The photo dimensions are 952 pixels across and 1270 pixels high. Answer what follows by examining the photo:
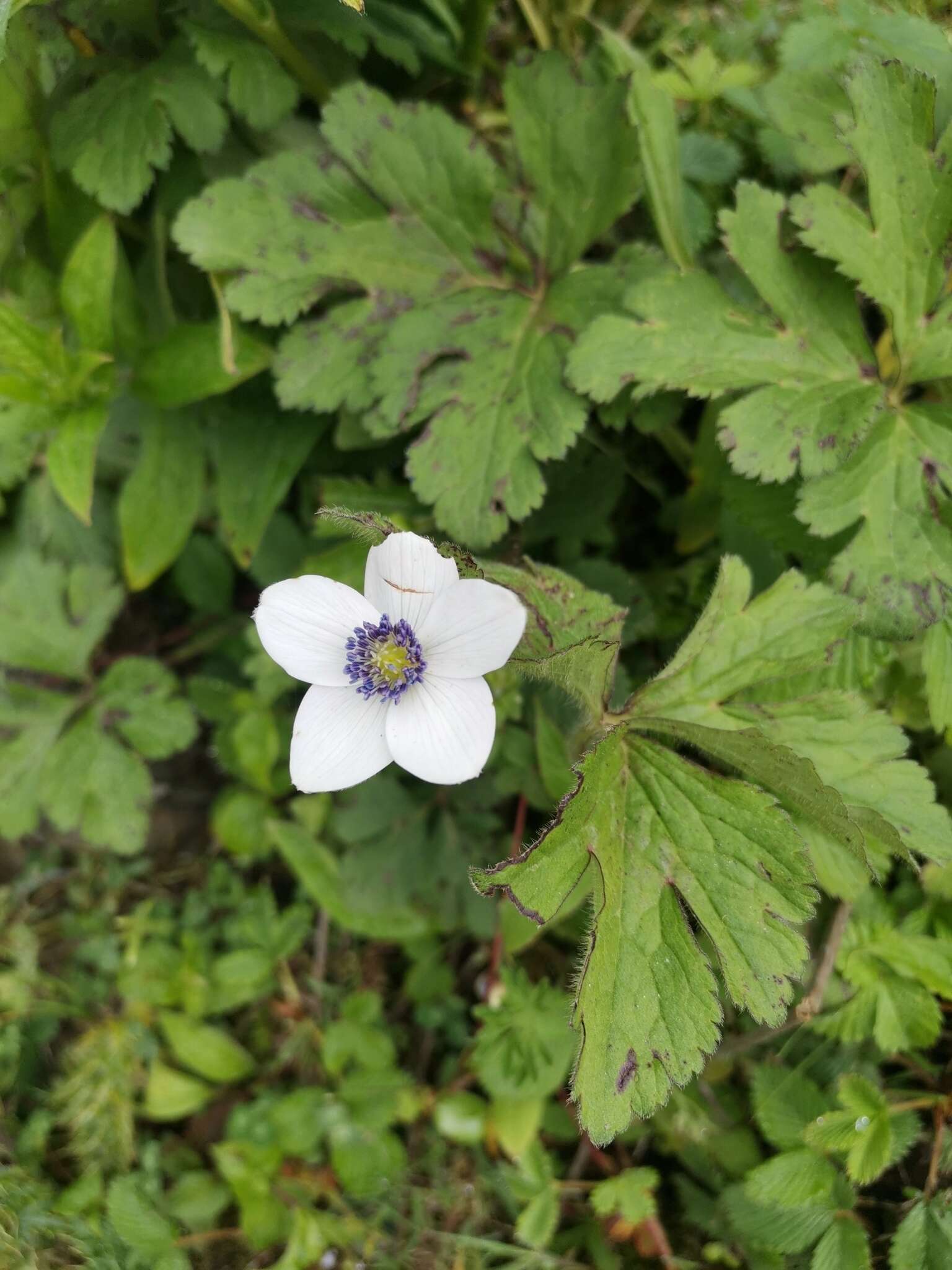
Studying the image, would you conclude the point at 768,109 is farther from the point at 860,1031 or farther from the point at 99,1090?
the point at 99,1090

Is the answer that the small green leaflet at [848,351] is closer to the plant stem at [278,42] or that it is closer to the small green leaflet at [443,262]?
the small green leaflet at [443,262]

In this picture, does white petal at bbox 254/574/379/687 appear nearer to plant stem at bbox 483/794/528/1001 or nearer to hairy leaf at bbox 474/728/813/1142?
hairy leaf at bbox 474/728/813/1142

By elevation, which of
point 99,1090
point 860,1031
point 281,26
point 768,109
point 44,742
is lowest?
point 99,1090

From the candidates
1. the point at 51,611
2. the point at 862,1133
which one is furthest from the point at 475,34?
the point at 862,1133

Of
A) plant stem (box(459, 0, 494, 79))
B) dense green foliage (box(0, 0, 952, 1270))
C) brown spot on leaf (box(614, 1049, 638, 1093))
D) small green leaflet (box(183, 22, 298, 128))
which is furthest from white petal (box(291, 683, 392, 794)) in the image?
plant stem (box(459, 0, 494, 79))

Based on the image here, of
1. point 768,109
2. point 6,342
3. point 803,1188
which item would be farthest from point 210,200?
point 803,1188

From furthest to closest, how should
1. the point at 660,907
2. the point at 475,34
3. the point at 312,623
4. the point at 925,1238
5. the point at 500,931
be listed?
the point at 500,931
the point at 475,34
the point at 925,1238
the point at 660,907
the point at 312,623

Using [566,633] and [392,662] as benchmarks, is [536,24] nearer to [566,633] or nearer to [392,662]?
[566,633]
